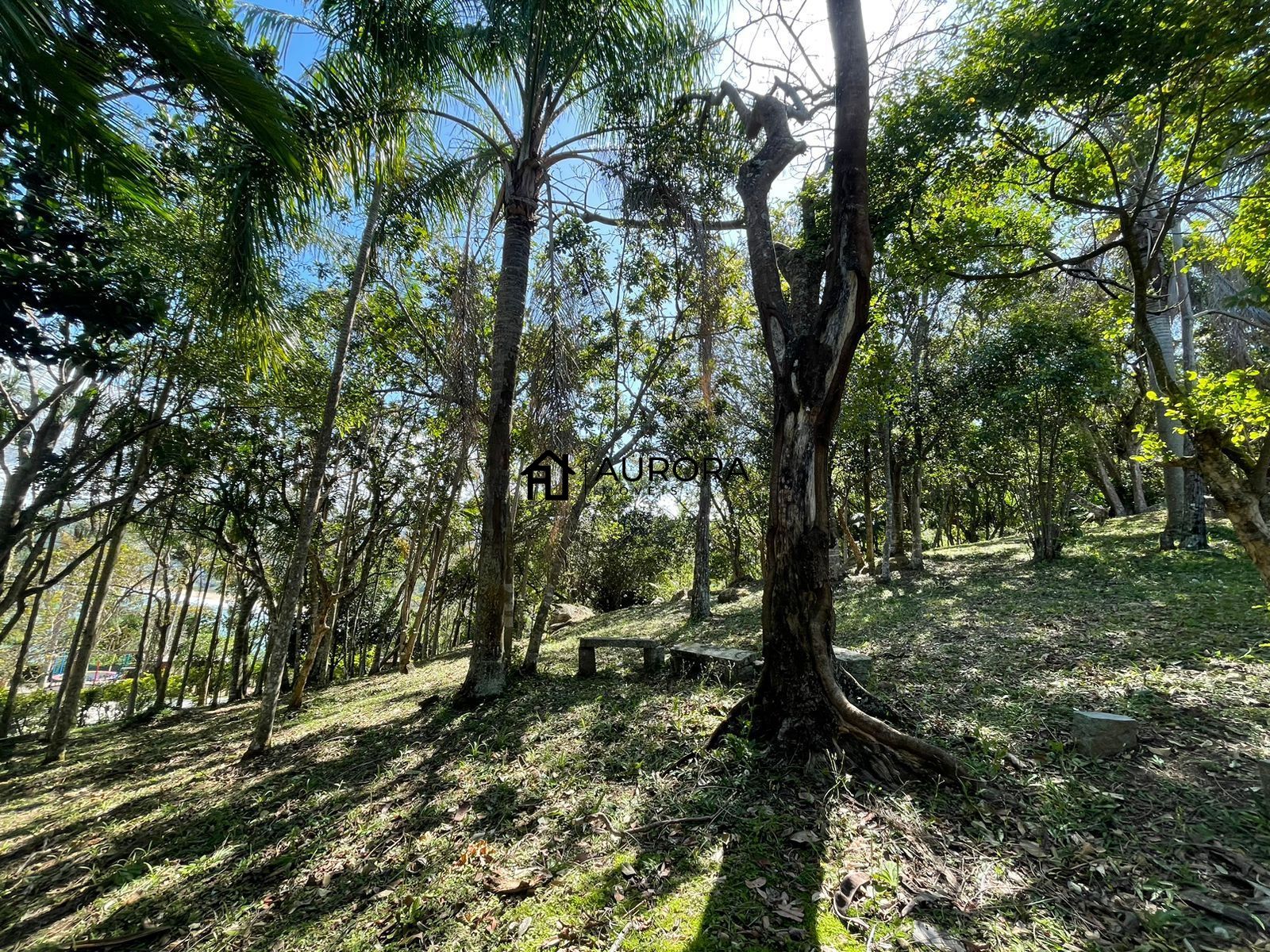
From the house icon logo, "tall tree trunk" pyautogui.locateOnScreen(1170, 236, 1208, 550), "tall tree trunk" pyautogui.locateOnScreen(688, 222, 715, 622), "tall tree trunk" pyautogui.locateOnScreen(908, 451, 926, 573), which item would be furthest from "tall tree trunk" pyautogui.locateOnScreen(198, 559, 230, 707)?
"tall tree trunk" pyautogui.locateOnScreen(1170, 236, 1208, 550)

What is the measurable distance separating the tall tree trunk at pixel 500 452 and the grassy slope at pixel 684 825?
57cm

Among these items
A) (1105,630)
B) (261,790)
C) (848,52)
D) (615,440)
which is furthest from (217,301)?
(1105,630)

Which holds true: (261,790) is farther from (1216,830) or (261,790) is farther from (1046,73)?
(1046,73)

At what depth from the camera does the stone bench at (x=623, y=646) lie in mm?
7000

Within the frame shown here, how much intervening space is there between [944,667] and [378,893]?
18.3 feet

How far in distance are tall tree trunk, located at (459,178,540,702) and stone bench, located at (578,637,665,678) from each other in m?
1.20

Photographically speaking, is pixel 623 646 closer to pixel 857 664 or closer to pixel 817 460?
pixel 857 664

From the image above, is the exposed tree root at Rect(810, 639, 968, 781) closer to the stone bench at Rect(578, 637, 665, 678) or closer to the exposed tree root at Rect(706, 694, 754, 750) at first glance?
the exposed tree root at Rect(706, 694, 754, 750)

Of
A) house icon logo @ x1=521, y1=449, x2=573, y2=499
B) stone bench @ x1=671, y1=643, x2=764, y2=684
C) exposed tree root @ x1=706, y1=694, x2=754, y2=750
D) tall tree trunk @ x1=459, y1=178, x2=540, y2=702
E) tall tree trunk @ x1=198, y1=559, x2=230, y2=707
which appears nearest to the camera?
exposed tree root @ x1=706, y1=694, x2=754, y2=750

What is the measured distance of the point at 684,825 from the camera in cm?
317

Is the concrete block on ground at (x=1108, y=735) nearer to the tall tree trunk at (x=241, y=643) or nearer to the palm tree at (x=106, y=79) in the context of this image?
the palm tree at (x=106, y=79)

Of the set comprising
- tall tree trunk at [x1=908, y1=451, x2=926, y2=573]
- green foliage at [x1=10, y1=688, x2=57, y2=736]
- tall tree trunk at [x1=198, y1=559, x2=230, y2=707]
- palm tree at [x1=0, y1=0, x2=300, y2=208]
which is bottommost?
green foliage at [x1=10, y1=688, x2=57, y2=736]

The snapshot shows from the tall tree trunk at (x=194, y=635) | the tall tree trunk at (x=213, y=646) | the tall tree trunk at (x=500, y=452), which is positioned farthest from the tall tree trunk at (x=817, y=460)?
the tall tree trunk at (x=194, y=635)

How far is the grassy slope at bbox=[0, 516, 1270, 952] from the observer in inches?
93.9
